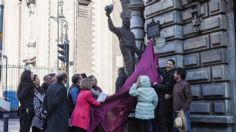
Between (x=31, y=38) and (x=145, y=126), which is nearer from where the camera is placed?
(x=145, y=126)

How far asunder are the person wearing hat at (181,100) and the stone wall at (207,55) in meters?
1.19

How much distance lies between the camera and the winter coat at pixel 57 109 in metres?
9.32

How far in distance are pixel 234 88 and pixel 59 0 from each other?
77.8 feet

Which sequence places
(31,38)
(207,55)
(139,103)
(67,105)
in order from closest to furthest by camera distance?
(139,103) → (67,105) → (207,55) → (31,38)

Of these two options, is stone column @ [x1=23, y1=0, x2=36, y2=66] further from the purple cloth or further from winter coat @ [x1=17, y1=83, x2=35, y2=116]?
the purple cloth

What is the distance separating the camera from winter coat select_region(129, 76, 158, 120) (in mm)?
9398

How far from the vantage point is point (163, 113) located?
1001 centimetres

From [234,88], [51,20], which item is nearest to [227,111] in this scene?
[234,88]

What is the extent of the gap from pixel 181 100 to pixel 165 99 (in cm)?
80

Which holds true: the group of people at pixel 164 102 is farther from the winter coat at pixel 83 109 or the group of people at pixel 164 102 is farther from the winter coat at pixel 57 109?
the winter coat at pixel 57 109

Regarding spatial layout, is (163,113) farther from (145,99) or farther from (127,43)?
(127,43)

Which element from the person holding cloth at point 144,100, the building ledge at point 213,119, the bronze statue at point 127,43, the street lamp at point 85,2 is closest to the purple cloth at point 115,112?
the person holding cloth at point 144,100

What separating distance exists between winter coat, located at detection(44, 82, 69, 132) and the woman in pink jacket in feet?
0.72

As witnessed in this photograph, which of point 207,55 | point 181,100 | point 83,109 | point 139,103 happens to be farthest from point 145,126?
point 207,55
